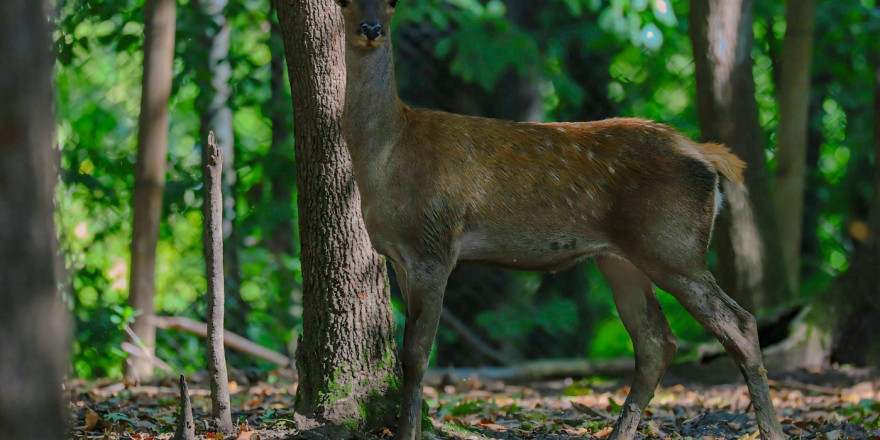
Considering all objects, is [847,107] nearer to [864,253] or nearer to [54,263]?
[864,253]

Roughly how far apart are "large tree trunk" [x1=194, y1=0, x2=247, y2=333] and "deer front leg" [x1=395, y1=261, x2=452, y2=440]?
16.2 feet

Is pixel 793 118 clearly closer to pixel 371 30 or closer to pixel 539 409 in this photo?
pixel 539 409

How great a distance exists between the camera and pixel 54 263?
9.83ft

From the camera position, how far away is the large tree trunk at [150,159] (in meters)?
8.49

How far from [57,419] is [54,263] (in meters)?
0.45

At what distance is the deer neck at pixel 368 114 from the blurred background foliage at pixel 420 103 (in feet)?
8.23

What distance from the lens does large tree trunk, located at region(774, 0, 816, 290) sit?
1031 cm

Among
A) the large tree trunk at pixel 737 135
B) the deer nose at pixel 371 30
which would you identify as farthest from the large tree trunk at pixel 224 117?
the deer nose at pixel 371 30

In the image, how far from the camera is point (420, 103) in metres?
12.7

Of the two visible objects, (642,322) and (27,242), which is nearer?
(27,242)

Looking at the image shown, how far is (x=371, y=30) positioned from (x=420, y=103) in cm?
735

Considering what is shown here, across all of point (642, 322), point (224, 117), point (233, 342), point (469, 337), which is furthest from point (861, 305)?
point (224, 117)

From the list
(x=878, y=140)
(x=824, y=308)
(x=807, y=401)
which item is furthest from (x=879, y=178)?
(x=807, y=401)

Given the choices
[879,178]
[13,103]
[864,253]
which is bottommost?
[864,253]
